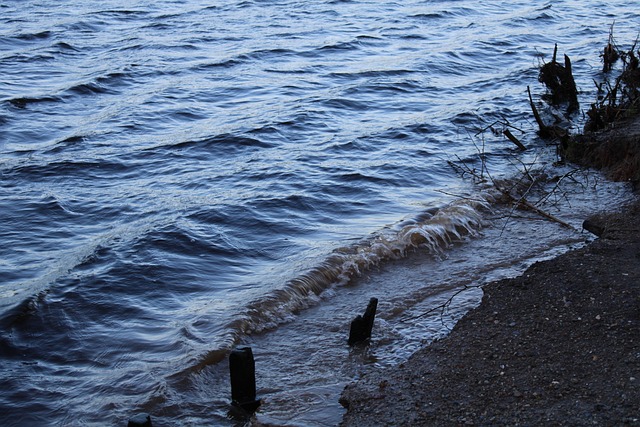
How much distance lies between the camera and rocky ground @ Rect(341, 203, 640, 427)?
4.75 m

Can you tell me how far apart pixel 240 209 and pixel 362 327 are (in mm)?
3603

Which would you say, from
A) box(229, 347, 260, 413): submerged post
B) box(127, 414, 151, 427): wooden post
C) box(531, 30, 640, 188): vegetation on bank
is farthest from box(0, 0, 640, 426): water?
box(127, 414, 151, 427): wooden post

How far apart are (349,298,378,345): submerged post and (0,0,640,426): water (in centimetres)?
11

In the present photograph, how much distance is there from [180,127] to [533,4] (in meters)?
16.2

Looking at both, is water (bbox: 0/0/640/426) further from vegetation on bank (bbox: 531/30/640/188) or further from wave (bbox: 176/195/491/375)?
vegetation on bank (bbox: 531/30/640/188)

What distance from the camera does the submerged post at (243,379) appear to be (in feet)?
16.8

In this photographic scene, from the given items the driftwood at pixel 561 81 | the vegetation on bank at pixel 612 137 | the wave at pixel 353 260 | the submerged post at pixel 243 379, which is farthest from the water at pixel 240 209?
the driftwood at pixel 561 81

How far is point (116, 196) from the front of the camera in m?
9.70

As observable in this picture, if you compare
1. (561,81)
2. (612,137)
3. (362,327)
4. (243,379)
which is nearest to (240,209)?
(362,327)

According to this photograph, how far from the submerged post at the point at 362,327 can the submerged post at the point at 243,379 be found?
41.3 inches

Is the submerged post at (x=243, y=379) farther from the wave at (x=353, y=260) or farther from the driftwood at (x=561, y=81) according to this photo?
the driftwood at (x=561, y=81)

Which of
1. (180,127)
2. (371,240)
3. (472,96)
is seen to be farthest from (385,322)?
(472,96)

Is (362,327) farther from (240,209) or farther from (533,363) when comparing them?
(240,209)

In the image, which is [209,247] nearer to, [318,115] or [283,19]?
[318,115]
